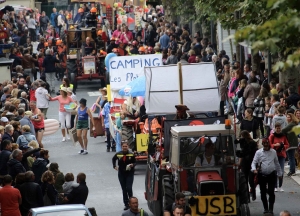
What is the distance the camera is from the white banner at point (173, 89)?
22.8m

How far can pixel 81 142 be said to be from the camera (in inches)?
1048

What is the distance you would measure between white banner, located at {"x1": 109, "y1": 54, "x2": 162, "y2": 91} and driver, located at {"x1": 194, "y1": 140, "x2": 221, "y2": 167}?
1097 centimetres

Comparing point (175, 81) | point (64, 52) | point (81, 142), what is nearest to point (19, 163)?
point (175, 81)

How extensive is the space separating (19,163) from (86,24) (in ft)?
84.0

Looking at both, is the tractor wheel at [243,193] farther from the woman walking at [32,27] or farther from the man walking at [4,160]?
the woman walking at [32,27]

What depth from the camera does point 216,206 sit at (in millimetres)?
16812

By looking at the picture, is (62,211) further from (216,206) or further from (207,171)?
(207,171)

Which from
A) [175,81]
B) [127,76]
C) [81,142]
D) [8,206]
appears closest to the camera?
[8,206]

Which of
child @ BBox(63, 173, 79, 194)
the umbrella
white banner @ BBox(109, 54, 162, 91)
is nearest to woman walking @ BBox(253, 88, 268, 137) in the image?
the umbrella

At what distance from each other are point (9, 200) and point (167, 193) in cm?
263

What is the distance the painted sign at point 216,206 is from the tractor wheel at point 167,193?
0.65 meters

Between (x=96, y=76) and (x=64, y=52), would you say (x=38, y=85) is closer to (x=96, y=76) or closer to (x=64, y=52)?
(x=96, y=76)

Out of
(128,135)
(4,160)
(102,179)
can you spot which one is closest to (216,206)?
(4,160)

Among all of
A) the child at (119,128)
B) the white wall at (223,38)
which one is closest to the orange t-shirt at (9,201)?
the child at (119,128)
